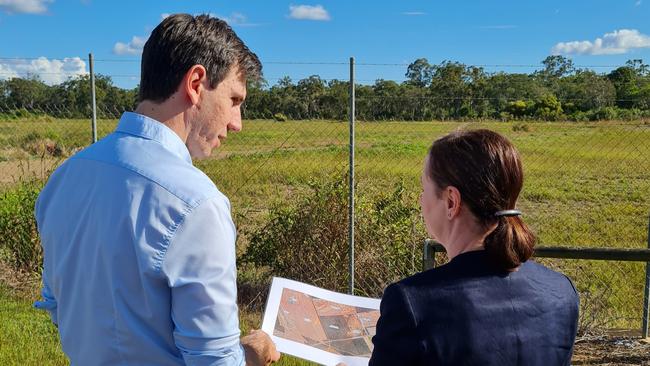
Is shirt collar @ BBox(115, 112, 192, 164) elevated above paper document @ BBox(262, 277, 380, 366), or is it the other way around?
shirt collar @ BBox(115, 112, 192, 164)

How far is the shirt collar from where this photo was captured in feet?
4.54

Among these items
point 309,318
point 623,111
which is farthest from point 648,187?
point 309,318

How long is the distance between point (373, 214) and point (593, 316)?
219cm

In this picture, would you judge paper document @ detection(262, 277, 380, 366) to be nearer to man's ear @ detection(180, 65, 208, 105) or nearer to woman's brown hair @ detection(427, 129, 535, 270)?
woman's brown hair @ detection(427, 129, 535, 270)

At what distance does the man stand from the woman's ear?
20.8 inches

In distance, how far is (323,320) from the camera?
1.93 metres

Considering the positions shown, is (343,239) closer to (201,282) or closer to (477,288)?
(477,288)

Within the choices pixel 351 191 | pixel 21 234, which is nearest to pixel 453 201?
pixel 351 191

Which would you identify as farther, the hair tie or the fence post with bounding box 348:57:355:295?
the fence post with bounding box 348:57:355:295

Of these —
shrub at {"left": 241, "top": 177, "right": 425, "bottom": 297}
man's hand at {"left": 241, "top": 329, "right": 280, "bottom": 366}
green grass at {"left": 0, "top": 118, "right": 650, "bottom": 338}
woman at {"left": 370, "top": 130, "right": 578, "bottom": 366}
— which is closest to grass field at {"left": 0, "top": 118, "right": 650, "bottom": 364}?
green grass at {"left": 0, "top": 118, "right": 650, "bottom": 338}

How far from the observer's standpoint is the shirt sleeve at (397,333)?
1.33 metres

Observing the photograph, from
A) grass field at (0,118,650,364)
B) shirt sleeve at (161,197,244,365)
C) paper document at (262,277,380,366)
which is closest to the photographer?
shirt sleeve at (161,197,244,365)

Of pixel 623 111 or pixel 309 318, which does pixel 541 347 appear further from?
pixel 623 111

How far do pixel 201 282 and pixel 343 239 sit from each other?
4.80m
